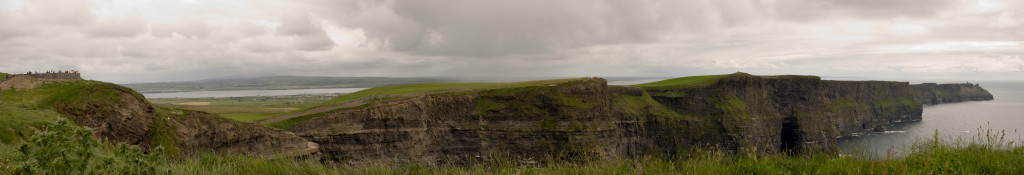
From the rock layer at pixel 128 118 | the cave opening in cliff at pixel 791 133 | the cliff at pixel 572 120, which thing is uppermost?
the rock layer at pixel 128 118

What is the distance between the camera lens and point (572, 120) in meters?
55.2

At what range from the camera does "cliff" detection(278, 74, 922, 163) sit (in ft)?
155

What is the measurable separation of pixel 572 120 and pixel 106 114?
43276 millimetres

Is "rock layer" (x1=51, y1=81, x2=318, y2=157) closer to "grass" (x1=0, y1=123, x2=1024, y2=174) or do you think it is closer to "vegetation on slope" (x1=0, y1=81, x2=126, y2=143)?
"vegetation on slope" (x1=0, y1=81, x2=126, y2=143)

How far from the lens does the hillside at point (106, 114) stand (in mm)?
16963

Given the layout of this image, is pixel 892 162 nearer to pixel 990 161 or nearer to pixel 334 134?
pixel 990 161

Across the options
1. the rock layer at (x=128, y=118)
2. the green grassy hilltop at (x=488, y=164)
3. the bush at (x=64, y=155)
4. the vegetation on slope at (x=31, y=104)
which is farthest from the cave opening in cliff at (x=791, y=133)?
the bush at (x=64, y=155)

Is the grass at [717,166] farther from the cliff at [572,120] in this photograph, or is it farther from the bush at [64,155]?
the cliff at [572,120]

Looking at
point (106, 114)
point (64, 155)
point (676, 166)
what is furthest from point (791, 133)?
point (64, 155)

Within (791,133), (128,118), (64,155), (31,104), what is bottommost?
(791,133)

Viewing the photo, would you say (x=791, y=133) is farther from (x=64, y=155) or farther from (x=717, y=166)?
(x=64, y=155)

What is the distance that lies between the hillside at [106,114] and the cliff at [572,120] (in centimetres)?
982

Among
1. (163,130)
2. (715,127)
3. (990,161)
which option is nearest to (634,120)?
(715,127)

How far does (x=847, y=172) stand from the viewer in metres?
6.16
